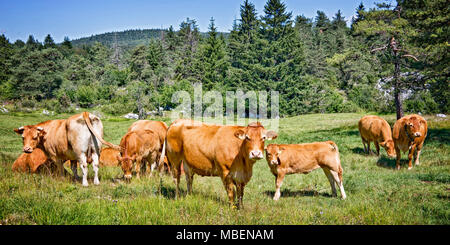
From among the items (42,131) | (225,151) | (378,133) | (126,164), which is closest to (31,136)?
(42,131)

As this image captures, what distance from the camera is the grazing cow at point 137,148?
8.68 metres

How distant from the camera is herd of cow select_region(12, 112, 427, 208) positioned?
611 centimetres

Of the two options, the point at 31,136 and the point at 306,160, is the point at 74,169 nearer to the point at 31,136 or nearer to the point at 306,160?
the point at 31,136

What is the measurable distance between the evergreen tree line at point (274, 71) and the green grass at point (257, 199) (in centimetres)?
876

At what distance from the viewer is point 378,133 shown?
45.2 feet

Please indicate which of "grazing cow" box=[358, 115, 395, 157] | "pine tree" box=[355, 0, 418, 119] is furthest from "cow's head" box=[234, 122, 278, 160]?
"pine tree" box=[355, 0, 418, 119]

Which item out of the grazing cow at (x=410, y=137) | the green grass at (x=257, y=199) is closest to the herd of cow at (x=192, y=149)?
the grazing cow at (x=410, y=137)

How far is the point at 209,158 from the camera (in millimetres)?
6473

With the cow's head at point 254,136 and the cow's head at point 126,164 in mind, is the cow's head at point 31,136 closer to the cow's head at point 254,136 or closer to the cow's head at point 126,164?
the cow's head at point 126,164

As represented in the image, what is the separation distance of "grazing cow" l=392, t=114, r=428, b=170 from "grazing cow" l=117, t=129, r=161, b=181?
887 centimetres

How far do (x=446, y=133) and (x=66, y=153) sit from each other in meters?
17.8
